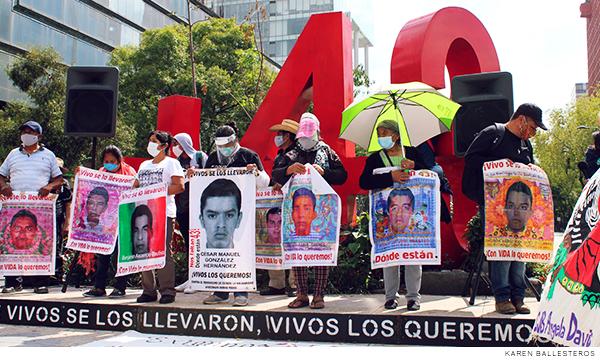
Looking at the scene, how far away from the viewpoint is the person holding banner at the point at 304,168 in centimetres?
549

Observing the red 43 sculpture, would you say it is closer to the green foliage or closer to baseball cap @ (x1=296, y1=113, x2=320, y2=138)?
the green foliage

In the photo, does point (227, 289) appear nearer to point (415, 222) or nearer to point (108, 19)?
point (415, 222)

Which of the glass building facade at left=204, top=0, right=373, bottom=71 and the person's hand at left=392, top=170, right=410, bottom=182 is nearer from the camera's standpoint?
the person's hand at left=392, top=170, right=410, bottom=182

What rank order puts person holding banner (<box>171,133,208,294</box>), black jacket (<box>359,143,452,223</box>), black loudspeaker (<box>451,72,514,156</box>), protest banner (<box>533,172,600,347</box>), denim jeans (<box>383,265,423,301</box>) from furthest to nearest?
1. person holding banner (<box>171,133,208,294</box>)
2. black loudspeaker (<box>451,72,514,156</box>)
3. black jacket (<box>359,143,452,223</box>)
4. denim jeans (<box>383,265,423,301</box>)
5. protest banner (<box>533,172,600,347</box>)

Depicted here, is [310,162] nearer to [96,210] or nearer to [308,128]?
[308,128]

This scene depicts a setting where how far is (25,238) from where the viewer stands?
6.80 m

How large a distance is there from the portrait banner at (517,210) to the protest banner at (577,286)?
2464 mm

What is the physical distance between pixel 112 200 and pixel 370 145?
3071mm

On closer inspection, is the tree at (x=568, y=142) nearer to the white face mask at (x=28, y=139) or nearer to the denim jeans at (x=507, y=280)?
the denim jeans at (x=507, y=280)

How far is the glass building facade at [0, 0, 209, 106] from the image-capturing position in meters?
32.2

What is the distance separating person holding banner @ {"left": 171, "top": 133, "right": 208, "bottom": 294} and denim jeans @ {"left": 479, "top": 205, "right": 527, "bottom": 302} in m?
3.54

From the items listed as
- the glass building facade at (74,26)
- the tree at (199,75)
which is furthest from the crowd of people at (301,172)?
the glass building facade at (74,26)

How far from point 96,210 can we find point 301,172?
105 inches

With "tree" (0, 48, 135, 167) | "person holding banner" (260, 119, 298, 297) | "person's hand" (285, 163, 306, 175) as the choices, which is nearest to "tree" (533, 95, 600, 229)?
"tree" (0, 48, 135, 167)
